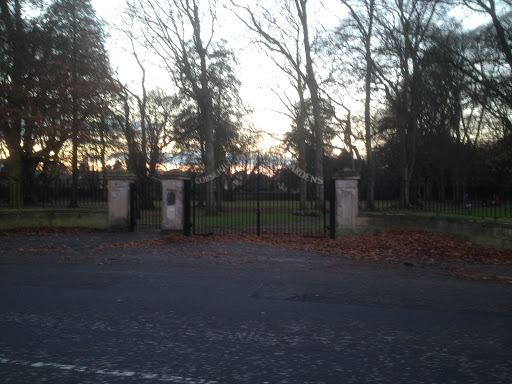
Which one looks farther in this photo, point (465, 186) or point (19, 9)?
point (19, 9)

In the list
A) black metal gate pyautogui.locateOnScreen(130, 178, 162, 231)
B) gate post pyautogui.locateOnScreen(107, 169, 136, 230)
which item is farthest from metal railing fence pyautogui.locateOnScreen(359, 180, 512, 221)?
gate post pyautogui.locateOnScreen(107, 169, 136, 230)

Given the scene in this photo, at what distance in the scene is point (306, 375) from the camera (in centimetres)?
381

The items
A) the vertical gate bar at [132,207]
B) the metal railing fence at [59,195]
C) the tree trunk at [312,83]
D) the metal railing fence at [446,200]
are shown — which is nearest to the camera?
the metal railing fence at [446,200]

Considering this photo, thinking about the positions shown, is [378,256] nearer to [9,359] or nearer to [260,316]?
[260,316]

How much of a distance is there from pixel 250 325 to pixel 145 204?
1175cm

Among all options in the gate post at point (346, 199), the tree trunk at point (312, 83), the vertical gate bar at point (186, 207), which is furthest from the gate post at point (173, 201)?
the tree trunk at point (312, 83)

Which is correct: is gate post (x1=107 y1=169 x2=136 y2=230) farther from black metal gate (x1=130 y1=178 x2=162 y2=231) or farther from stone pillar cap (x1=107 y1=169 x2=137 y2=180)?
black metal gate (x1=130 y1=178 x2=162 y2=231)

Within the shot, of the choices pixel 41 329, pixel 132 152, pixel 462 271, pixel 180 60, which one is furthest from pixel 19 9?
pixel 462 271

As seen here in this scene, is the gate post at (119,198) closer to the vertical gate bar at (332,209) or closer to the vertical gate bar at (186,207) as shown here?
the vertical gate bar at (186,207)

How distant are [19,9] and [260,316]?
1965cm

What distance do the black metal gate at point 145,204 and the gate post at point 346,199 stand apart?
609 cm

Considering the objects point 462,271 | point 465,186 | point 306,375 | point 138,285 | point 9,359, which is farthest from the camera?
point 465,186

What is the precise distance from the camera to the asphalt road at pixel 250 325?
3.91m

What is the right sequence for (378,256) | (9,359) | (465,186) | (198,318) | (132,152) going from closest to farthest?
1. (9,359)
2. (198,318)
3. (378,256)
4. (465,186)
5. (132,152)
